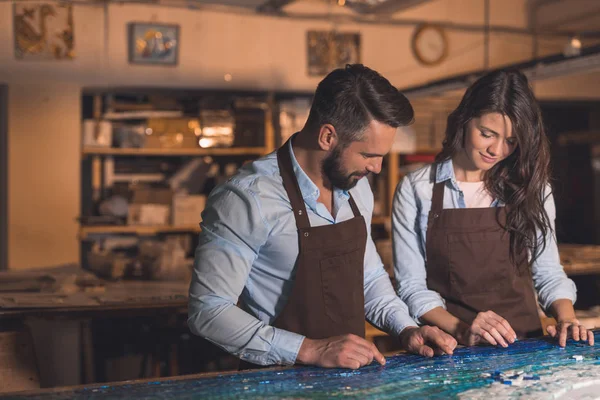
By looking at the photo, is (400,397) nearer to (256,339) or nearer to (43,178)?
(256,339)

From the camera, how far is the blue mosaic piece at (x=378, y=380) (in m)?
1.79

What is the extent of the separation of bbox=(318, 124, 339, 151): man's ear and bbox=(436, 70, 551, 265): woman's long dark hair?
26.5 inches

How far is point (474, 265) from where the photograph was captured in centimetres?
269

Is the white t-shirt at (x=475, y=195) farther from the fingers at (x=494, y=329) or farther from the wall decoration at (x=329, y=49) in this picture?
the wall decoration at (x=329, y=49)

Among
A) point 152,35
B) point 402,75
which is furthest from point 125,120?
point 402,75

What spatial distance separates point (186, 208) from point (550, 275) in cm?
442

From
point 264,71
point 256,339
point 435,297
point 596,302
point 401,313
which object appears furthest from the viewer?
point 264,71

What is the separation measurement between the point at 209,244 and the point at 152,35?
5239 millimetres

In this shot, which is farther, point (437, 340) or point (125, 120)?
point (125, 120)

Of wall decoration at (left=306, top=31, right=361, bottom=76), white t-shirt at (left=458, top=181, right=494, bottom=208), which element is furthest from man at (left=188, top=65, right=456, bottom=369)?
wall decoration at (left=306, top=31, right=361, bottom=76)

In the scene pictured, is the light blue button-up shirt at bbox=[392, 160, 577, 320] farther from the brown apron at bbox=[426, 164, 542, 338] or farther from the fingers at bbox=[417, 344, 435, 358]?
the fingers at bbox=[417, 344, 435, 358]

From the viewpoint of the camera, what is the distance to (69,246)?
6.84 metres

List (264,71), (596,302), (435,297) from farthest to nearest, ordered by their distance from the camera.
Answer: (264,71) < (596,302) < (435,297)

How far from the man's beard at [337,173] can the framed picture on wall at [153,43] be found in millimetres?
5070
